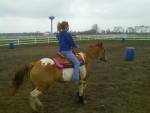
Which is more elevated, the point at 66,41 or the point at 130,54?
the point at 66,41

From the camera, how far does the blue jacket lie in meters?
7.45

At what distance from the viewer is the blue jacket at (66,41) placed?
745cm

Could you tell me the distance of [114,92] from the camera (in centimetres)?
933

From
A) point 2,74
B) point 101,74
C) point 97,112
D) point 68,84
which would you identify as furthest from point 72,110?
point 2,74

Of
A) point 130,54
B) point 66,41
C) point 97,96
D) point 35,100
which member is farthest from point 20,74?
point 130,54

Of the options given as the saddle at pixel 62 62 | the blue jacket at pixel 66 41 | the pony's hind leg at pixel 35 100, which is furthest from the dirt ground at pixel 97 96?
the blue jacket at pixel 66 41

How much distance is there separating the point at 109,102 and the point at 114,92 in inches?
45.0

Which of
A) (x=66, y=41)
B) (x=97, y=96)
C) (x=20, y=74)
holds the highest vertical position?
(x=66, y=41)

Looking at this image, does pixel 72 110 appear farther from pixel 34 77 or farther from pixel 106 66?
pixel 106 66

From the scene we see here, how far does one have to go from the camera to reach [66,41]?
7.50 metres

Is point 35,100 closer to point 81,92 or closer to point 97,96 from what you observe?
point 81,92

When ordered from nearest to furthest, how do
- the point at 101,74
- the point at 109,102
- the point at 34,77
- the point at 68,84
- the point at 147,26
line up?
the point at 34,77 < the point at 109,102 < the point at 68,84 < the point at 101,74 < the point at 147,26

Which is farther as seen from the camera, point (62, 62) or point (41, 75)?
point (62, 62)

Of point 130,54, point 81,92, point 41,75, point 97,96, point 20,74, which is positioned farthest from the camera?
point 130,54
